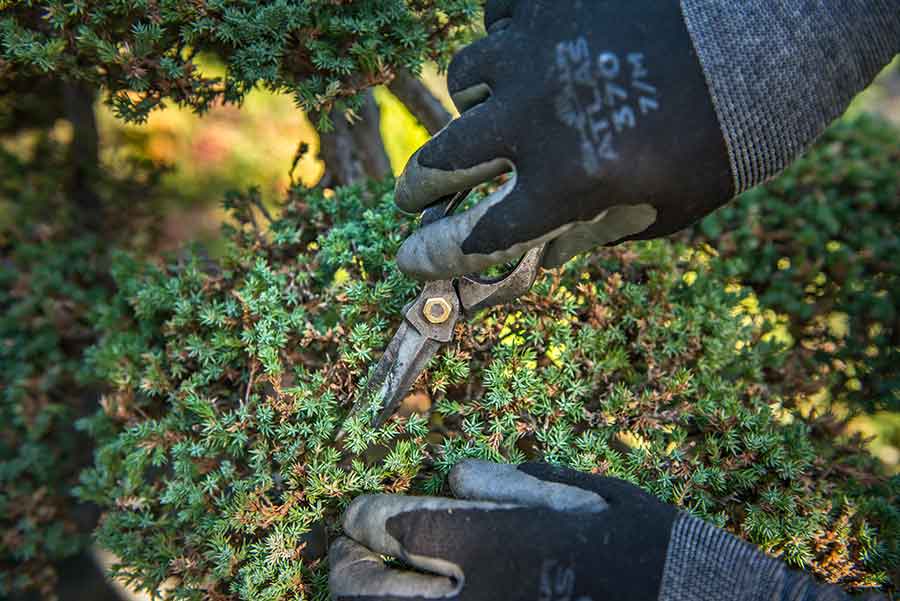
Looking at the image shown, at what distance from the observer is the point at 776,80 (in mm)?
1422

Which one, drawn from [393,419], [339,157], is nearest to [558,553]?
[393,419]

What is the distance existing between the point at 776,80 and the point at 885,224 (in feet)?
5.60

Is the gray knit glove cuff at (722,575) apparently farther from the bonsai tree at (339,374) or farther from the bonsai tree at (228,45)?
the bonsai tree at (228,45)

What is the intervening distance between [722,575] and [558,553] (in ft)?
1.15

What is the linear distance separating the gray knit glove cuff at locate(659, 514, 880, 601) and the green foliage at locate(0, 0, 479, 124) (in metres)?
1.39

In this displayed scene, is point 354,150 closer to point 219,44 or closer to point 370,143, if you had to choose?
point 370,143

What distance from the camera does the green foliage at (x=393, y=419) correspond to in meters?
1.62

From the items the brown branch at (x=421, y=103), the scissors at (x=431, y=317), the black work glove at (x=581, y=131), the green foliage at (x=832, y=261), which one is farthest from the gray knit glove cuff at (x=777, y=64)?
the brown branch at (x=421, y=103)

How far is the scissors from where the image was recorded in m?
1.63

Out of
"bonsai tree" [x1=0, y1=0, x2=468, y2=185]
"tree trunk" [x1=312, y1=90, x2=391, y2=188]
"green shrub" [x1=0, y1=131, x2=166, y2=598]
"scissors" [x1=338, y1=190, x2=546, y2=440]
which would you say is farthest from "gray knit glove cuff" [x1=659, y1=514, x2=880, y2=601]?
"green shrub" [x1=0, y1=131, x2=166, y2=598]

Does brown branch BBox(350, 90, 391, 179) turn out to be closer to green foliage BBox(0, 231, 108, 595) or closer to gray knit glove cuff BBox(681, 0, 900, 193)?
green foliage BBox(0, 231, 108, 595)

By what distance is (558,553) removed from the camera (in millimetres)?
1345

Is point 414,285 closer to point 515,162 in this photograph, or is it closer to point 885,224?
point 515,162

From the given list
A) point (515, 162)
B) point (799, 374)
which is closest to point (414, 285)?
point (515, 162)
